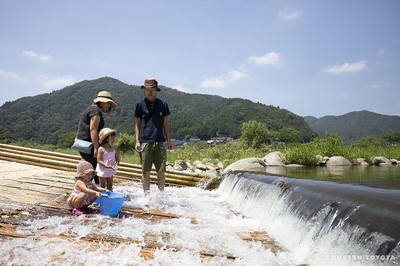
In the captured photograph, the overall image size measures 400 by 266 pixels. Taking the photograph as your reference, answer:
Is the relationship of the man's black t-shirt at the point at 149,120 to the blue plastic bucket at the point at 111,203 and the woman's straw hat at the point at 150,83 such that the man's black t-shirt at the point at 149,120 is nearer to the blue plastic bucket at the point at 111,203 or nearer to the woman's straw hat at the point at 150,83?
the woman's straw hat at the point at 150,83

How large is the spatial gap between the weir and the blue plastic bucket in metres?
1.94

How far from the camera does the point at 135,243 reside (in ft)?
9.54

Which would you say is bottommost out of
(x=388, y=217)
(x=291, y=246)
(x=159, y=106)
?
(x=291, y=246)

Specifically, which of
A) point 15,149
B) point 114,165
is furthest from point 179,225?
point 15,149

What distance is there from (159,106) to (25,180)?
10.2 feet

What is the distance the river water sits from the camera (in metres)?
2.45

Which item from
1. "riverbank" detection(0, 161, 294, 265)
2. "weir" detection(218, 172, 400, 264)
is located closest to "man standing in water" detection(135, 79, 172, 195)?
"riverbank" detection(0, 161, 294, 265)

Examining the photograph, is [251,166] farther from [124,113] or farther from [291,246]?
[124,113]

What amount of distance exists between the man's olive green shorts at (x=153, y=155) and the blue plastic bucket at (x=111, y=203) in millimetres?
1174

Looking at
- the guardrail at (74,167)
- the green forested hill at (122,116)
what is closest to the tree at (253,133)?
the guardrail at (74,167)

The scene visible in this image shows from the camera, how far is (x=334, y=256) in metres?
2.63

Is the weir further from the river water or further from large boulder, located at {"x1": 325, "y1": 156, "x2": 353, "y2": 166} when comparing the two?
large boulder, located at {"x1": 325, "y1": 156, "x2": 353, "y2": 166}

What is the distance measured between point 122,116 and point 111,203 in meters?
110

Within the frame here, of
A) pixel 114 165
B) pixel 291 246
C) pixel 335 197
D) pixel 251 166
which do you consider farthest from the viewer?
pixel 251 166
